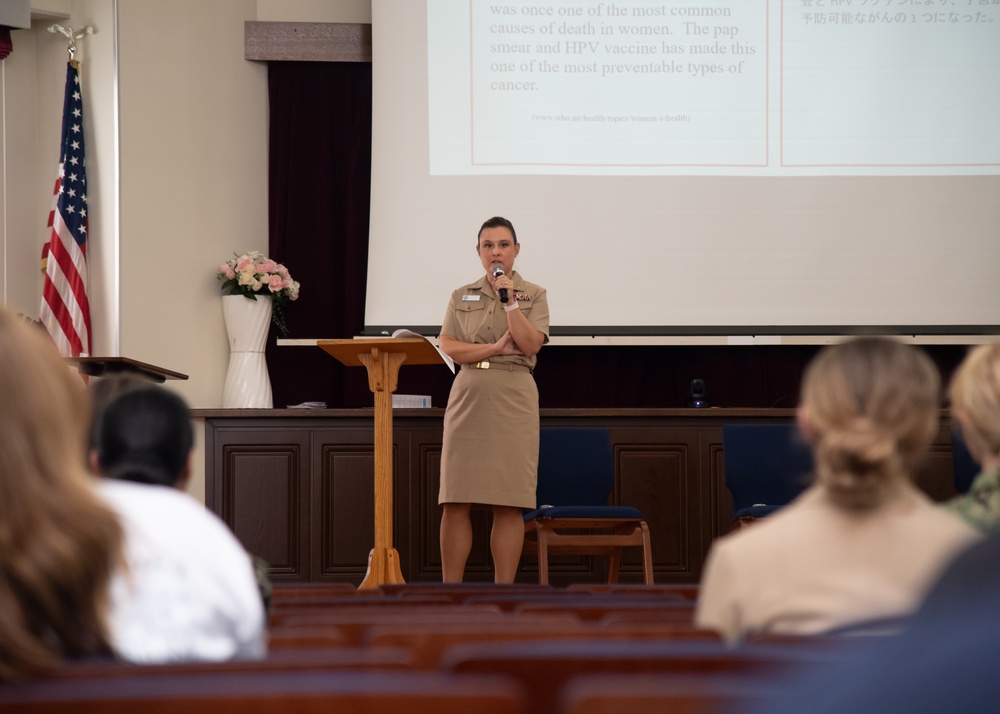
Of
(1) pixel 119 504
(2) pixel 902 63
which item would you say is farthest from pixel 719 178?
(1) pixel 119 504

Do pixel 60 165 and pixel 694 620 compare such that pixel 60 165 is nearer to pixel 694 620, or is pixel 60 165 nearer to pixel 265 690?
pixel 694 620

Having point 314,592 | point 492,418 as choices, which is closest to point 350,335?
point 492,418

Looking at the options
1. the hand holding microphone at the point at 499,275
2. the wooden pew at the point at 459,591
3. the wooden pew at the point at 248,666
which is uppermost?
the hand holding microphone at the point at 499,275

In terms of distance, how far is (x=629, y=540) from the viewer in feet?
17.1

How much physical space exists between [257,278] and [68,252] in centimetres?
106

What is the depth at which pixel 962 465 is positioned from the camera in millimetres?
5523

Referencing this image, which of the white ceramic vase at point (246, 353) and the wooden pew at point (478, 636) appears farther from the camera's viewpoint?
the white ceramic vase at point (246, 353)

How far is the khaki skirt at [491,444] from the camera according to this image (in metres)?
4.75

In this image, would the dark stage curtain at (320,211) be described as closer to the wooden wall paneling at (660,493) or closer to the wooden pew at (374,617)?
the wooden wall paneling at (660,493)

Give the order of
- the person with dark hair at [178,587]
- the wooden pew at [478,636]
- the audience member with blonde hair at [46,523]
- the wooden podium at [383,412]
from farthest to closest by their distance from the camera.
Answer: the wooden podium at [383,412] → the person with dark hair at [178,587] → the wooden pew at [478,636] → the audience member with blonde hair at [46,523]

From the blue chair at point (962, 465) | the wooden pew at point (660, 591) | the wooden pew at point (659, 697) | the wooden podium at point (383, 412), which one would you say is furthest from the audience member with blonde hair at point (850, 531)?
the blue chair at point (962, 465)

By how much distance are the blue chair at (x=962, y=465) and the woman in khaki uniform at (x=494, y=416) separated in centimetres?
211

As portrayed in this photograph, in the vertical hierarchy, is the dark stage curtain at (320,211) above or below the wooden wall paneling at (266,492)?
above

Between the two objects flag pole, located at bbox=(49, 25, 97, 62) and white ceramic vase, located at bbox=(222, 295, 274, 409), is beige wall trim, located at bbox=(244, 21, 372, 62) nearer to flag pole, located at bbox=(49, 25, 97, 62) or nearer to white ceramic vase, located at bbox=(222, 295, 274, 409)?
flag pole, located at bbox=(49, 25, 97, 62)
